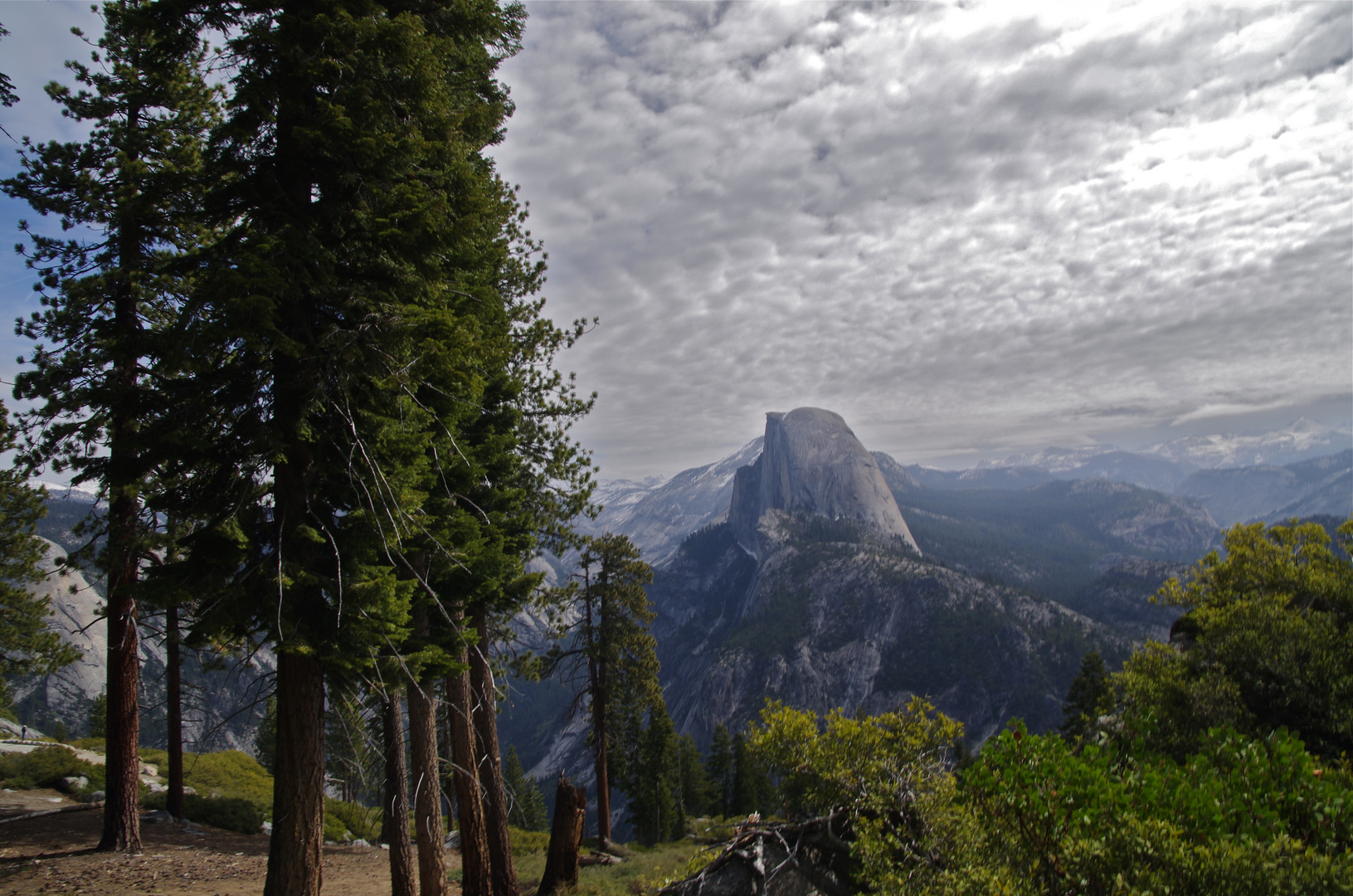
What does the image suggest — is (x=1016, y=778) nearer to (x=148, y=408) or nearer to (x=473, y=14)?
(x=148, y=408)

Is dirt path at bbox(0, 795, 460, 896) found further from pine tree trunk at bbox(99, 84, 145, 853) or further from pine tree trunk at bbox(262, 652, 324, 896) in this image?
pine tree trunk at bbox(262, 652, 324, 896)

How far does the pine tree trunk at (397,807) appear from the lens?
34.0 ft

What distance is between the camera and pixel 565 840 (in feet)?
44.4

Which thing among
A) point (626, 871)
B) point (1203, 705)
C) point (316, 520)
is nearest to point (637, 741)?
point (626, 871)

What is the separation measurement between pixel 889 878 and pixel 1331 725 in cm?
994

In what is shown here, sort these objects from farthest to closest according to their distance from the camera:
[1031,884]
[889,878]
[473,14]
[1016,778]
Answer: [473,14] < [889,878] < [1016,778] < [1031,884]

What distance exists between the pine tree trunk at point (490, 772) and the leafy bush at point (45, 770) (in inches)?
643

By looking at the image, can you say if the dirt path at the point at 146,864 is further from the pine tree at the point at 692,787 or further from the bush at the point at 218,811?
the pine tree at the point at 692,787

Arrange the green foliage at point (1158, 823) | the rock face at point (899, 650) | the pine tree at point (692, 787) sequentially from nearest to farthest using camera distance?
the green foliage at point (1158, 823), the pine tree at point (692, 787), the rock face at point (899, 650)

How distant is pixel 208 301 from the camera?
5.91m

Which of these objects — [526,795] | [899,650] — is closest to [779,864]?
[526,795]

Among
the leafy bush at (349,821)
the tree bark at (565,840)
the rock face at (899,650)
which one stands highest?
Answer: the tree bark at (565,840)

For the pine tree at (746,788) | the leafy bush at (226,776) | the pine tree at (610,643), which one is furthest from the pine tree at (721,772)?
the leafy bush at (226,776)

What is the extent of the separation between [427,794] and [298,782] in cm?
470
